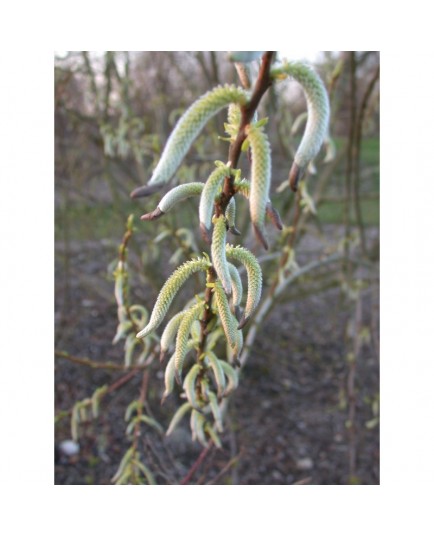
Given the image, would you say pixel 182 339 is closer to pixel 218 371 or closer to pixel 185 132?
pixel 218 371

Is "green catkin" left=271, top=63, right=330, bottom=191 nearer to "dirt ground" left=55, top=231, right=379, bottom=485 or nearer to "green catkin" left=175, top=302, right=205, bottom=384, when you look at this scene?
"green catkin" left=175, top=302, right=205, bottom=384

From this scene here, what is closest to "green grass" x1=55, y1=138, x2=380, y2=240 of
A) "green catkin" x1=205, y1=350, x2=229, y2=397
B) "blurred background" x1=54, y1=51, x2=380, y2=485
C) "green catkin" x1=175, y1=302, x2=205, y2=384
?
"blurred background" x1=54, y1=51, x2=380, y2=485

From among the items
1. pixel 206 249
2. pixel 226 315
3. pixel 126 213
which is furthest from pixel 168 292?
pixel 126 213

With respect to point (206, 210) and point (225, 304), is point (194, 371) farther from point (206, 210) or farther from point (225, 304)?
point (206, 210)

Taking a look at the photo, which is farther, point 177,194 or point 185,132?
point 177,194
